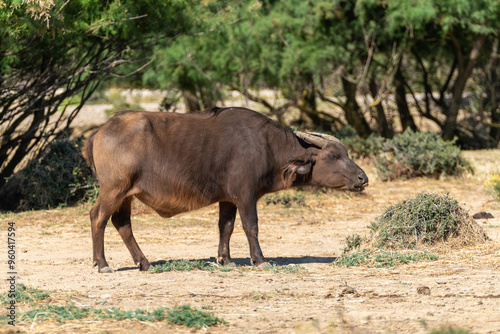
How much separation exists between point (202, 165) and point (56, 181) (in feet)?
19.7

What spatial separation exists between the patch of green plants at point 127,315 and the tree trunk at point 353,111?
15.0 metres

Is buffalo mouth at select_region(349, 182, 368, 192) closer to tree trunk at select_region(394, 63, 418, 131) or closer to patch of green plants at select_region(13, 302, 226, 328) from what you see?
patch of green plants at select_region(13, 302, 226, 328)

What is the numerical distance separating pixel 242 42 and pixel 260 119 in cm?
1067

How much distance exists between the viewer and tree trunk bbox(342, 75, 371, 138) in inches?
798

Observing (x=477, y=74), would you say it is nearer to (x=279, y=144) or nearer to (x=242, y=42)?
(x=242, y=42)

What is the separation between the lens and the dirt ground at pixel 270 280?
→ 5801 mm

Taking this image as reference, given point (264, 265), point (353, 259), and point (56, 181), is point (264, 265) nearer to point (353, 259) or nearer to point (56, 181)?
point (353, 259)

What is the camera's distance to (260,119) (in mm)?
8609

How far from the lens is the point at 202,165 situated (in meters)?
8.20

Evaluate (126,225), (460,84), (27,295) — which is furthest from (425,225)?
(460,84)

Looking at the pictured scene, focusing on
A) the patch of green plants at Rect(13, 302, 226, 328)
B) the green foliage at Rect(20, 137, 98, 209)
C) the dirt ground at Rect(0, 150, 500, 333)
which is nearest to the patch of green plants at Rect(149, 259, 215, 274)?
the dirt ground at Rect(0, 150, 500, 333)

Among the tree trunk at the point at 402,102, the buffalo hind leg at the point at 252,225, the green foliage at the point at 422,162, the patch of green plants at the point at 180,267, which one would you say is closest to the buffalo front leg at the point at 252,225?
the buffalo hind leg at the point at 252,225

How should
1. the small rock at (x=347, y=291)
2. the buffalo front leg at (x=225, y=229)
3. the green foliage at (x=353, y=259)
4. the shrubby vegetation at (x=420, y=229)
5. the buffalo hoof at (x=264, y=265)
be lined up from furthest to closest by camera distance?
the shrubby vegetation at (x=420, y=229) → the buffalo front leg at (x=225, y=229) → the green foliage at (x=353, y=259) → the buffalo hoof at (x=264, y=265) → the small rock at (x=347, y=291)

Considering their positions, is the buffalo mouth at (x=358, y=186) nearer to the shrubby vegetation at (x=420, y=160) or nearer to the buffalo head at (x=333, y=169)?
the buffalo head at (x=333, y=169)
